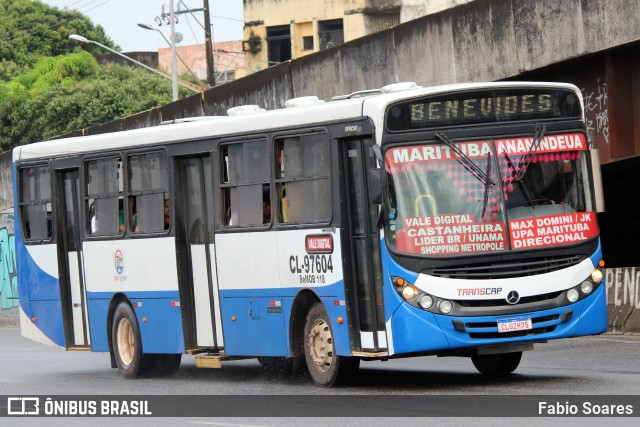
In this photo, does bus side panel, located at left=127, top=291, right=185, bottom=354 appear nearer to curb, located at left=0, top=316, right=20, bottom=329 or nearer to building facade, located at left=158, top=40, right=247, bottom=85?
curb, located at left=0, top=316, right=20, bottom=329

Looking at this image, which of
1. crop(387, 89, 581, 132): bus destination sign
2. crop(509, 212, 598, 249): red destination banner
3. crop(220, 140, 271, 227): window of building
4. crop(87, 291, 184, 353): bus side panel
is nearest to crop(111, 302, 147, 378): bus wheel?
crop(87, 291, 184, 353): bus side panel

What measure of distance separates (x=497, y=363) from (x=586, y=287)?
6.07 feet

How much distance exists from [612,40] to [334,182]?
675 centimetres

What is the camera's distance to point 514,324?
46.8 ft

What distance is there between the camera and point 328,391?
15180 millimetres

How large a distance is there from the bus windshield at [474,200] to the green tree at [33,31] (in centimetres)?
8319

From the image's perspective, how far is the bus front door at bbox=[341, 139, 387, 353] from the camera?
48.3ft

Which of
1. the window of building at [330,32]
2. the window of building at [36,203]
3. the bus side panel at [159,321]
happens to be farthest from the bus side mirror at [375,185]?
the window of building at [330,32]

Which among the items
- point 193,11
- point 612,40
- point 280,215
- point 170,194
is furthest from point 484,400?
point 193,11

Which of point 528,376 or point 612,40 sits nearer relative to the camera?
point 528,376

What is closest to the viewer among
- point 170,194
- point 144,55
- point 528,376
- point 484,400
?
point 484,400

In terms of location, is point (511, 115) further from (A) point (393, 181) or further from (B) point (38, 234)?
(B) point (38, 234)

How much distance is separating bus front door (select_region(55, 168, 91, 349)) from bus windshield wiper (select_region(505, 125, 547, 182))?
25.1 feet

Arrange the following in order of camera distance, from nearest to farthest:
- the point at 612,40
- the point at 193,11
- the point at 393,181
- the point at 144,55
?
the point at 393,181 < the point at 612,40 < the point at 193,11 < the point at 144,55
